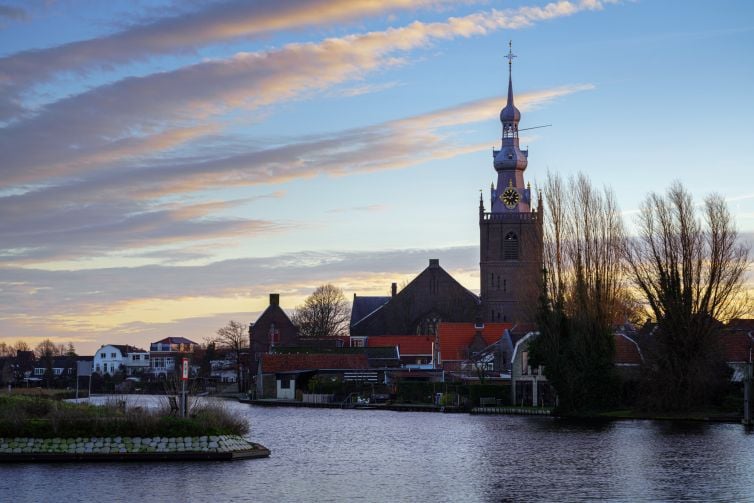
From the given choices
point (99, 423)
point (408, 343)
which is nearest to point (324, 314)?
point (408, 343)

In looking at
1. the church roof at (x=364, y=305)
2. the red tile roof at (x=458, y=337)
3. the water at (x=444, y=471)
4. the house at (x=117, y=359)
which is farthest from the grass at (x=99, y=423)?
the house at (x=117, y=359)

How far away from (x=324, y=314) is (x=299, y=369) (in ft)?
125

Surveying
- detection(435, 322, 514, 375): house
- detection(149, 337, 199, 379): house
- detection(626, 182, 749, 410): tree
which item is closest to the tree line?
detection(626, 182, 749, 410): tree

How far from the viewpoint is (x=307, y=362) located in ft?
305

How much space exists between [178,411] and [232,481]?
8.04m

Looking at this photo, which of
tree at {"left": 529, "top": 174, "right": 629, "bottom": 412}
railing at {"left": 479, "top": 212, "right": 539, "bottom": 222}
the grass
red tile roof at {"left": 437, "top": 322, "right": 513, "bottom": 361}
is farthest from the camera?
railing at {"left": 479, "top": 212, "right": 539, "bottom": 222}

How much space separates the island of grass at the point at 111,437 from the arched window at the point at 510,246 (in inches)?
2902

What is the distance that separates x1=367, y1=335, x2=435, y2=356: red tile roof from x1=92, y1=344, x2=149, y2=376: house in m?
67.0

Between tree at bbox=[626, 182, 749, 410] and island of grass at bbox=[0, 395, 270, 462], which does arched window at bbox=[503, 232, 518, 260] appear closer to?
tree at bbox=[626, 182, 749, 410]

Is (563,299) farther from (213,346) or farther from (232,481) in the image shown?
(213,346)

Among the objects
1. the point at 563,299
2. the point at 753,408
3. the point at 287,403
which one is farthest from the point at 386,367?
the point at 753,408

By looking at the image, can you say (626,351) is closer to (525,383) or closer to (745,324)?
(525,383)

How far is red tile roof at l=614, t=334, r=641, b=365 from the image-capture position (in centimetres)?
6631

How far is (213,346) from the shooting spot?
473 ft
